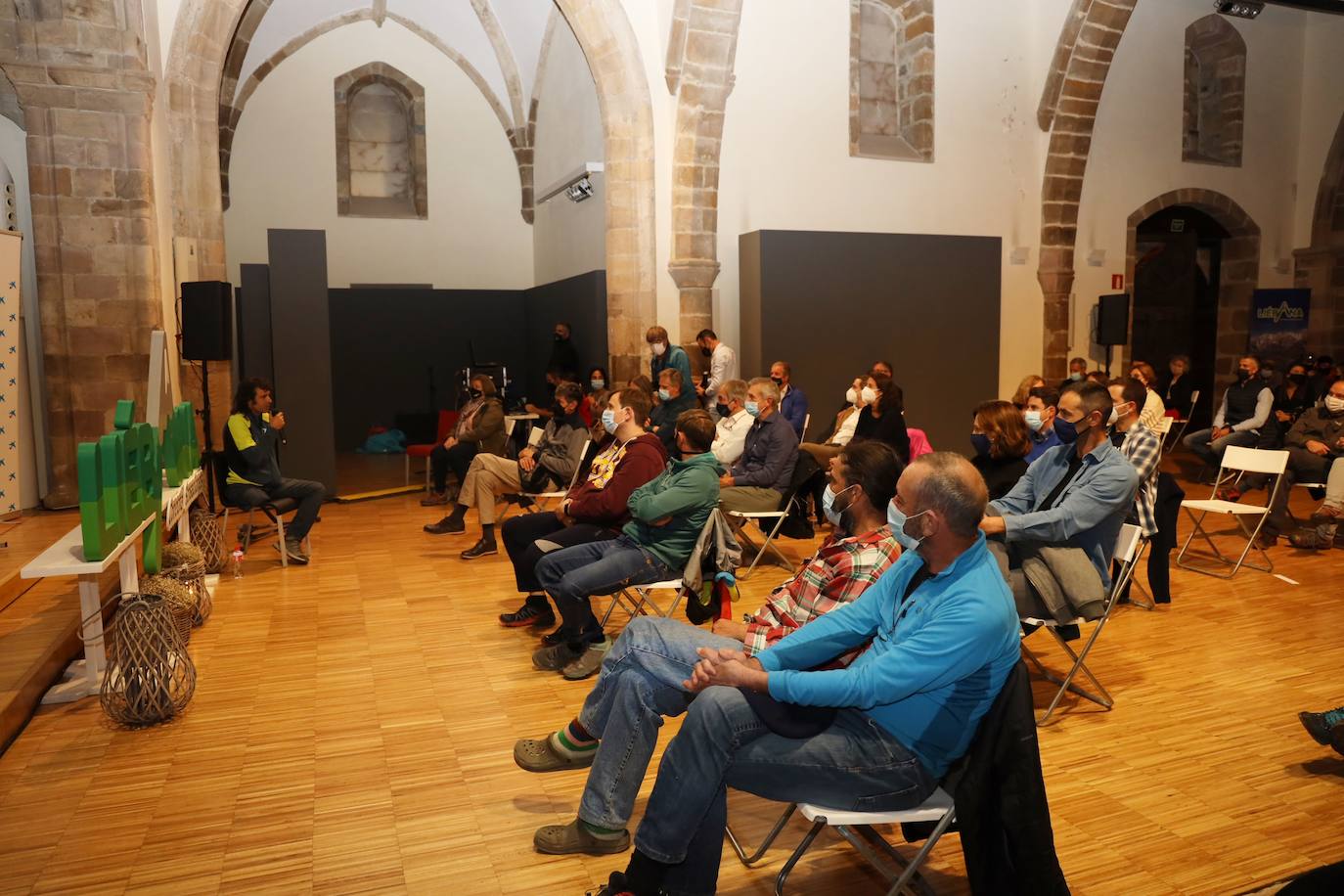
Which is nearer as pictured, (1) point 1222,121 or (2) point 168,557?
(2) point 168,557

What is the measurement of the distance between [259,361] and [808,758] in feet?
24.4

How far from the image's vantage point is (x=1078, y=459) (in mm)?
4000

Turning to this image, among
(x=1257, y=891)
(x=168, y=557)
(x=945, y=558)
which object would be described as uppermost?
(x=945, y=558)

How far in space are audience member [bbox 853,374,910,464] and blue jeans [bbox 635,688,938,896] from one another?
14.1ft

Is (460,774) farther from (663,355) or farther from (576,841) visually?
(663,355)

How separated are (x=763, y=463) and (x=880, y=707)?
145 inches

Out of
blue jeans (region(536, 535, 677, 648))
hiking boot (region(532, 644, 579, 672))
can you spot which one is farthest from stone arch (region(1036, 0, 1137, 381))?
hiking boot (region(532, 644, 579, 672))

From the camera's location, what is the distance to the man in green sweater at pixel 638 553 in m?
4.15

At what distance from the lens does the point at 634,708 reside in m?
2.66

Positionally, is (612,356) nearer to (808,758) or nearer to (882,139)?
(882,139)

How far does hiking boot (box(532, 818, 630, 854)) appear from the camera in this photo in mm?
2789

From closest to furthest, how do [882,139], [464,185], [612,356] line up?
[612,356]
[882,139]
[464,185]

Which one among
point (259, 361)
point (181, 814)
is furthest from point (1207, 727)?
point (259, 361)

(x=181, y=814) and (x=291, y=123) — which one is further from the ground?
(x=291, y=123)
